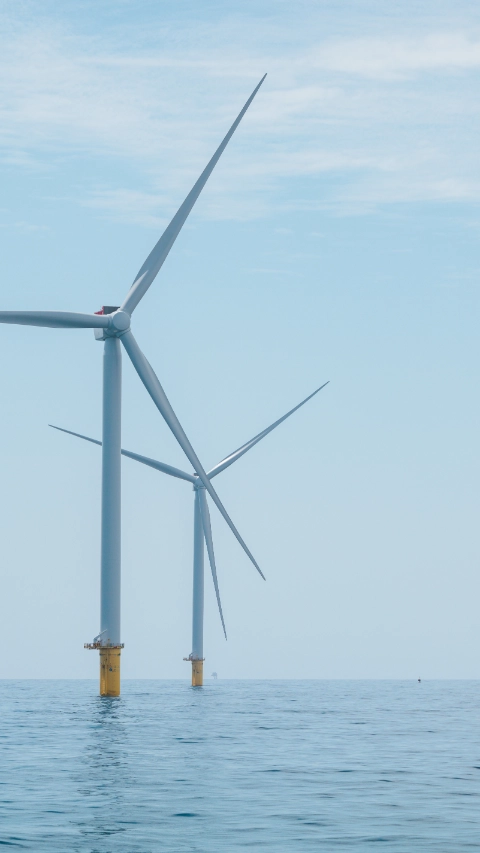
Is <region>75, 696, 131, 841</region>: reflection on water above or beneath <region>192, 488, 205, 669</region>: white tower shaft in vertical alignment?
beneath

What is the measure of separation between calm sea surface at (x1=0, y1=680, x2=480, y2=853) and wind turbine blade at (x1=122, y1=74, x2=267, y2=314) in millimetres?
36786

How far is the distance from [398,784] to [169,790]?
25.1 feet

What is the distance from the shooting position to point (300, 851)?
89.1 feet

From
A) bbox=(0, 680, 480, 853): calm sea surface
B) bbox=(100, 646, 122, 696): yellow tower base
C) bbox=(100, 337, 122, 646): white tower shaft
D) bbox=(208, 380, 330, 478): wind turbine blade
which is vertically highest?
bbox=(208, 380, 330, 478): wind turbine blade

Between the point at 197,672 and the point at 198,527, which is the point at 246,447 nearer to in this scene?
the point at 198,527

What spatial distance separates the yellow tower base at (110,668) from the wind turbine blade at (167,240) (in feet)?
84.8

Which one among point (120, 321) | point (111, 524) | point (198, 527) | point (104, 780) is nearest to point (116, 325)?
point (120, 321)

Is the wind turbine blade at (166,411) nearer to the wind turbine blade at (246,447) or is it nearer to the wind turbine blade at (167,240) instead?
the wind turbine blade at (167,240)

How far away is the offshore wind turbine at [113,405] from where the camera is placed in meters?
88.5

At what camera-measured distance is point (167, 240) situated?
90.9m

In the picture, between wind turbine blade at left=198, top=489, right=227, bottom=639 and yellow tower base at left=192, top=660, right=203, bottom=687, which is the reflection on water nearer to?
wind turbine blade at left=198, top=489, right=227, bottom=639

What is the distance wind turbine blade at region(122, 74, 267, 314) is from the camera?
86.7 m

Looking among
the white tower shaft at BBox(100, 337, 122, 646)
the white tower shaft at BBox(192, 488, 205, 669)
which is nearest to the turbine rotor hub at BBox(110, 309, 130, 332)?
the white tower shaft at BBox(100, 337, 122, 646)

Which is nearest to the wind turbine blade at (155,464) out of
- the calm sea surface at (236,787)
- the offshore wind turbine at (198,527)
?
the offshore wind turbine at (198,527)
